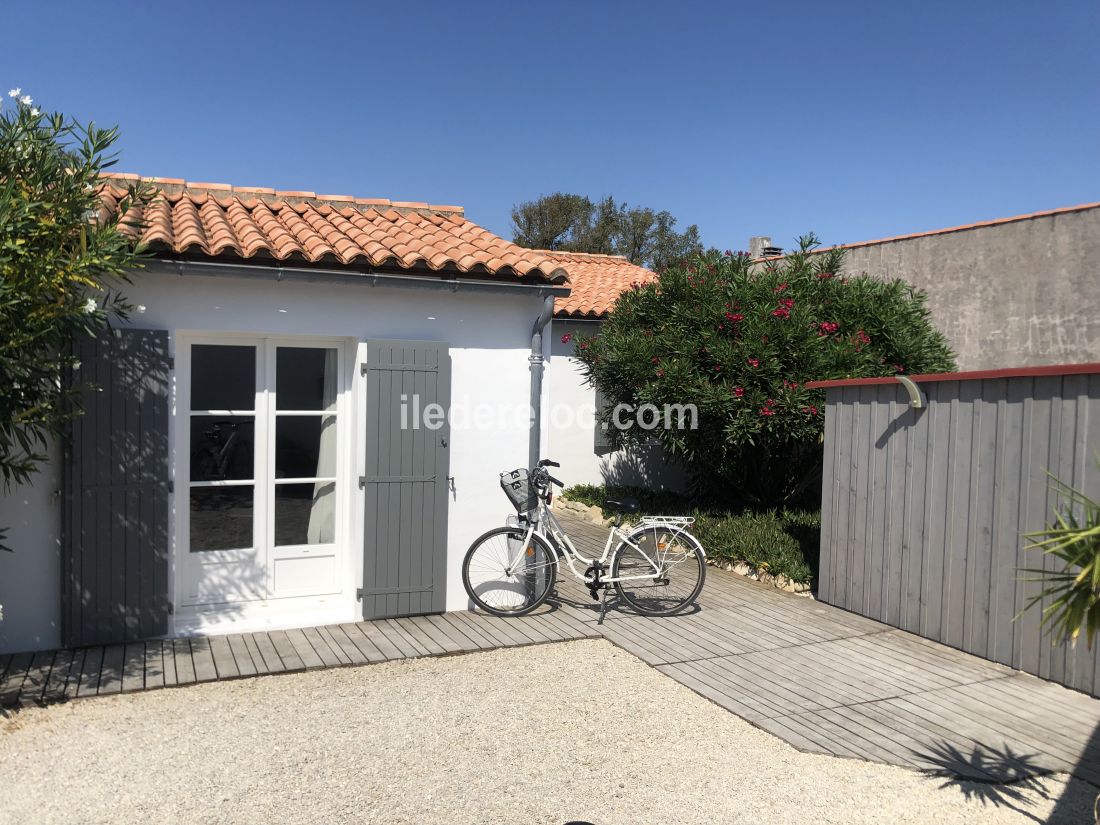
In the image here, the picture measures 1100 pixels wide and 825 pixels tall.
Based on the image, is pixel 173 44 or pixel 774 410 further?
pixel 173 44

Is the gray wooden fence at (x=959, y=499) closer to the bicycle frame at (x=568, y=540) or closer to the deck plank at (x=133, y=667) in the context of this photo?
the bicycle frame at (x=568, y=540)

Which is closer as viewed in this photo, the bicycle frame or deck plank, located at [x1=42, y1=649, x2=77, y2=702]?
deck plank, located at [x1=42, y1=649, x2=77, y2=702]

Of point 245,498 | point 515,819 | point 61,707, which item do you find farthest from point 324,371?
point 515,819

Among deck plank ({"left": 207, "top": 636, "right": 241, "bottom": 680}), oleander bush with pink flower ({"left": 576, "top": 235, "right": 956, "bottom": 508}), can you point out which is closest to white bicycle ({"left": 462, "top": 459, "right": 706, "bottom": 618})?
deck plank ({"left": 207, "top": 636, "right": 241, "bottom": 680})

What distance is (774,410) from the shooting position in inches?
345

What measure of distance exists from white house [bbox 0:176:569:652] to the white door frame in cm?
1

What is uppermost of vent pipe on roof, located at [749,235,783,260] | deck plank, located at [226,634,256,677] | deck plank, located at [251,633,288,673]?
vent pipe on roof, located at [749,235,783,260]

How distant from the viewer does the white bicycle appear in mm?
6559

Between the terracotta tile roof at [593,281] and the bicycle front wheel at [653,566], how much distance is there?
15.9 feet

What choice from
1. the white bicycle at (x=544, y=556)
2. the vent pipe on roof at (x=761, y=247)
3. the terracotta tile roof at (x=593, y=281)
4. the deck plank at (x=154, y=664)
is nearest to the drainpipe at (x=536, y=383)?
the white bicycle at (x=544, y=556)

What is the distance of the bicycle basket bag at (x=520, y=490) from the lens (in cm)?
654

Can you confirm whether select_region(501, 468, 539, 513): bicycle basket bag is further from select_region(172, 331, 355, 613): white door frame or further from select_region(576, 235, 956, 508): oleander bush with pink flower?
select_region(576, 235, 956, 508): oleander bush with pink flower

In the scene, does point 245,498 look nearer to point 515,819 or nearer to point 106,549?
point 106,549

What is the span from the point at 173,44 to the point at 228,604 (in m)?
9.11
